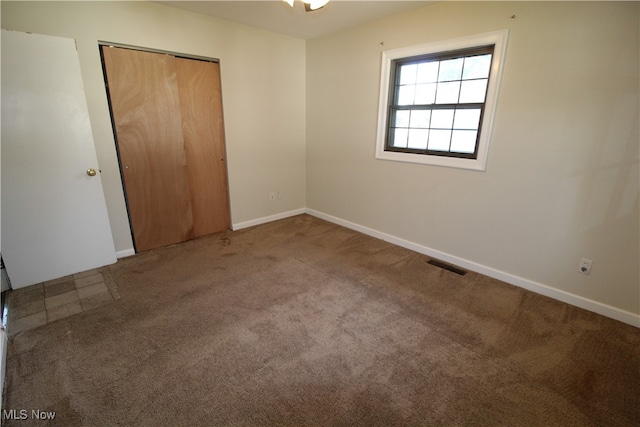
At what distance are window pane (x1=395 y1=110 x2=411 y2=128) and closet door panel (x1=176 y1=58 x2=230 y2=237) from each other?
2.10 m

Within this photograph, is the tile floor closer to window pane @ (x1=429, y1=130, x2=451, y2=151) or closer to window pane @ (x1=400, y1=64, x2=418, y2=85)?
window pane @ (x1=429, y1=130, x2=451, y2=151)

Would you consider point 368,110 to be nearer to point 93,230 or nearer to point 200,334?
point 200,334

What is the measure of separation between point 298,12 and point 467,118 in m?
2.02

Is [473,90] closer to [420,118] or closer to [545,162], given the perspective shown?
[420,118]

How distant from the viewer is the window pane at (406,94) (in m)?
3.17

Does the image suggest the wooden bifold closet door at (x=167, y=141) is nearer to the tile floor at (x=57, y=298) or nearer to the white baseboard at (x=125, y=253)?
the white baseboard at (x=125, y=253)

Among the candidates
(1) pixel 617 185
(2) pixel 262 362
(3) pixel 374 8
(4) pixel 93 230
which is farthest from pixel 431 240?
(4) pixel 93 230

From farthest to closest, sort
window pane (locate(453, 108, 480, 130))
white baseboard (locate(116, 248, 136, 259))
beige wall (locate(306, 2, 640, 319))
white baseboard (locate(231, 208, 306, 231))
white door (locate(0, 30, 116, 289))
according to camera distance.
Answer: white baseboard (locate(231, 208, 306, 231)) → white baseboard (locate(116, 248, 136, 259)) → window pane (locate(453, 108, 480, 130)) → white door (locate(0, 30, 116, 289)) → beige wall (locate(306, 2, 640, 319))

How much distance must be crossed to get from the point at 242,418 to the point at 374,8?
11.4 ft

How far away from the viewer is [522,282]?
2.63 meters

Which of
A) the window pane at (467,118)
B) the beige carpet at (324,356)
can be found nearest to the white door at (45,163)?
the beige carpet at (324,356)

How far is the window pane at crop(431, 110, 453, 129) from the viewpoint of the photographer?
2.90m

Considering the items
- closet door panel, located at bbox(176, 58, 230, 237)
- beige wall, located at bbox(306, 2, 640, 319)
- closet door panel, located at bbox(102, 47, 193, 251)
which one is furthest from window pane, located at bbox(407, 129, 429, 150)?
closet door panel, located at bbox(102, 47, 193, 251)

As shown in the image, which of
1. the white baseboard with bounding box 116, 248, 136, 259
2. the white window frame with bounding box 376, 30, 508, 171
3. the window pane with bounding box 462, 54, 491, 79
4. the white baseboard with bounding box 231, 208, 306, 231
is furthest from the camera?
the white baseboard with bounding box 231, 208, 306, 231
